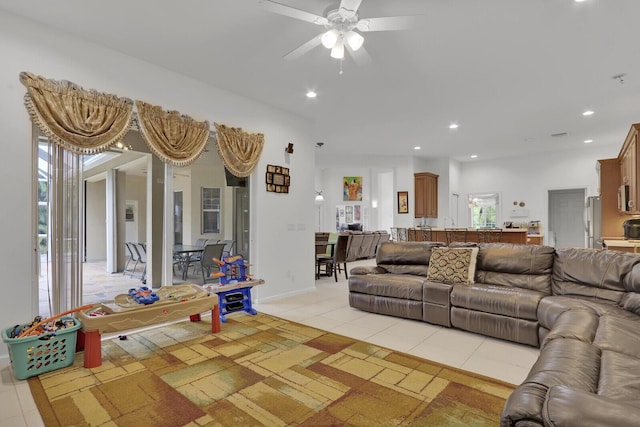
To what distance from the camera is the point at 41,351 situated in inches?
99.6

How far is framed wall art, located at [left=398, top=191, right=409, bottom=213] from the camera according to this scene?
956 centimetres

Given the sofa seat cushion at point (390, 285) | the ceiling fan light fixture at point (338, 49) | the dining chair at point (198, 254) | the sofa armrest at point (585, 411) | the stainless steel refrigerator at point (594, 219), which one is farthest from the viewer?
the stainless steel refrigerator at point (594, 219)

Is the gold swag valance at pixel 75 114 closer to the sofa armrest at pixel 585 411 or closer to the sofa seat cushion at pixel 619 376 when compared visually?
the sofa armrest at pixel 585 411

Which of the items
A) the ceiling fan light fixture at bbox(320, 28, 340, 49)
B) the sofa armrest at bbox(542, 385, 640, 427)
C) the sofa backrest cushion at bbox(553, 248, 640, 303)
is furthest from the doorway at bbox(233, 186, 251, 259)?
the sofa armrest at bbox(542, 385, 640, 427)

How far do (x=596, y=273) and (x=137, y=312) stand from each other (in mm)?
4197

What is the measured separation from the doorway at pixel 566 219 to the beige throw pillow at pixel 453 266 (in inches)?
268

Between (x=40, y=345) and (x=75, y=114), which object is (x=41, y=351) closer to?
(x=40, y=345)

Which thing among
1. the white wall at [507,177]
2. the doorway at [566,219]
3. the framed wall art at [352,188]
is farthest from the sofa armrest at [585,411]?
the framed wall art at [352,188]

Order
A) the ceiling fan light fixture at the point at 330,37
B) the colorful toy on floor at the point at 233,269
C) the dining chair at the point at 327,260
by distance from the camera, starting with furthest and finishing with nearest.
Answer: the dining chair at the point at 327,260 → the colorful toy on floor at the point at 233,269 → the ceiling fan light fixture at the point at 330,37

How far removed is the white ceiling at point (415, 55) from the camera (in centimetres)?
278

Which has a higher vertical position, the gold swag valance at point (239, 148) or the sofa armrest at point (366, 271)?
the gold swag valance at point (239, 148)

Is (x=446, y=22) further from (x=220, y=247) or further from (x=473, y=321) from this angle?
(x=220, y=247)

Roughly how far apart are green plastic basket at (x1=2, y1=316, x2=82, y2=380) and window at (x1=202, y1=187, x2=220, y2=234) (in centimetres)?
262

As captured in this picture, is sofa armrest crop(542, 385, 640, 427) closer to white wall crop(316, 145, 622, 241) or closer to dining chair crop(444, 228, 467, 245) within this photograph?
dining chair crop(444, 228, 467, 245)
